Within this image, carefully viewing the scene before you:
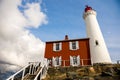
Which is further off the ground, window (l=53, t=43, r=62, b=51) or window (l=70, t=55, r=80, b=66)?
window (l=53, t=43, r=62, b=51)

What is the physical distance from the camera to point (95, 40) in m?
29.9

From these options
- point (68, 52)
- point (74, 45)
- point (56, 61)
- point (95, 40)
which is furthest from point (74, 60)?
point (95, 40)

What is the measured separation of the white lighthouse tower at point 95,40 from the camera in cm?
2822

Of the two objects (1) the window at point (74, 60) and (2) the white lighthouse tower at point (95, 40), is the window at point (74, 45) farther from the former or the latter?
(2) the white lighthouse tower at point (95, 40)

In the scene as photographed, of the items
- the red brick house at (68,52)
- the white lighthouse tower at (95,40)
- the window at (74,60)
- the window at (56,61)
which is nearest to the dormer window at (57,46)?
the red brick house at (68,52)

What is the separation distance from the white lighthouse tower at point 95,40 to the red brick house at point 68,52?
106 cm

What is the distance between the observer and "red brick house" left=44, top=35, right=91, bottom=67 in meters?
28.5

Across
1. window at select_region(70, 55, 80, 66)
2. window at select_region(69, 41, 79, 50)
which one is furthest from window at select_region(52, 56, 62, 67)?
window at select_region(69, 41, 79, 50)

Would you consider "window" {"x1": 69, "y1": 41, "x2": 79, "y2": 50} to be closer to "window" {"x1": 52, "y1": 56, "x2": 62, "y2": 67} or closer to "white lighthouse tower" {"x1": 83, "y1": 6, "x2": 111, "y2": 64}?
"white lighthouse tower" {"x1": 83, "y1": 6, "x2": 111, "y2": 64}

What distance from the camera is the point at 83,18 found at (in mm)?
35719

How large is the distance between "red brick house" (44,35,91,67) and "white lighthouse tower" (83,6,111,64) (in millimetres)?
1058

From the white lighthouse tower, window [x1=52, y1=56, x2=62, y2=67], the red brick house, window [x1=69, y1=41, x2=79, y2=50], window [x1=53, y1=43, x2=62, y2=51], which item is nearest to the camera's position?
the white lighthouse tower

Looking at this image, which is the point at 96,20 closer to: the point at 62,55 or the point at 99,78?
the point at 62,55

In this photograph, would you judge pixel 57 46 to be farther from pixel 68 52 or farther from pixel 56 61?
pixel 56 61
